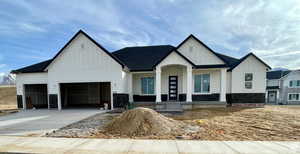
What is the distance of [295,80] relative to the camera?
2581 cm

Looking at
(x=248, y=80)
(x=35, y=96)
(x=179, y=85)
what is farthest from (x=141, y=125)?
(x=35, y=96)

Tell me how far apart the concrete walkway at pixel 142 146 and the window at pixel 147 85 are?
29.5ft

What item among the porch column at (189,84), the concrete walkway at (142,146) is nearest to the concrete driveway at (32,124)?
the concrete walkway at (142,146)

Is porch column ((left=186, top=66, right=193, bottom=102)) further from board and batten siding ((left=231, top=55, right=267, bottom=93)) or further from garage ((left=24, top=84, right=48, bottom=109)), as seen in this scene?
garage ((left=24, top=84, right=48, bottom=109))

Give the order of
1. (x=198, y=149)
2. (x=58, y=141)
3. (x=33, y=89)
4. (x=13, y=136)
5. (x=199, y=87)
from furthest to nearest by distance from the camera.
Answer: (x=33, y=89) < (x=199, y=87) < (x=13, y=136) < (x=58, y=141) < (x=198, y=149)

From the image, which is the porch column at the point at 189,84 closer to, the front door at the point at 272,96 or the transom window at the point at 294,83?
the front door at the point at 272,96

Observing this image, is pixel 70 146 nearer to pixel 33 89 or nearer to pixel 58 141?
pixel 58 141

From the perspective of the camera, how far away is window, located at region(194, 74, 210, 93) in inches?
514

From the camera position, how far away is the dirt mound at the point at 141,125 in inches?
231

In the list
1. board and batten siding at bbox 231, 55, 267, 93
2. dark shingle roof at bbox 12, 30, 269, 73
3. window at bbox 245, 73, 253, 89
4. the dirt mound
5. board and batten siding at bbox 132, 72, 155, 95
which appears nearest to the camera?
the dirt mound

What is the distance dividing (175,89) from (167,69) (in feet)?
6.95

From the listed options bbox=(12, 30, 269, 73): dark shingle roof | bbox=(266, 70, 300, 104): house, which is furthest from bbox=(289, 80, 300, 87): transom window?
bbox=(12, 30, 269, 73): dark shingle roof

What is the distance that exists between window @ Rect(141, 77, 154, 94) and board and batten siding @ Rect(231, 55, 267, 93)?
789 centimetres

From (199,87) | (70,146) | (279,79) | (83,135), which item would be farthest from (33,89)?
(279,79)
